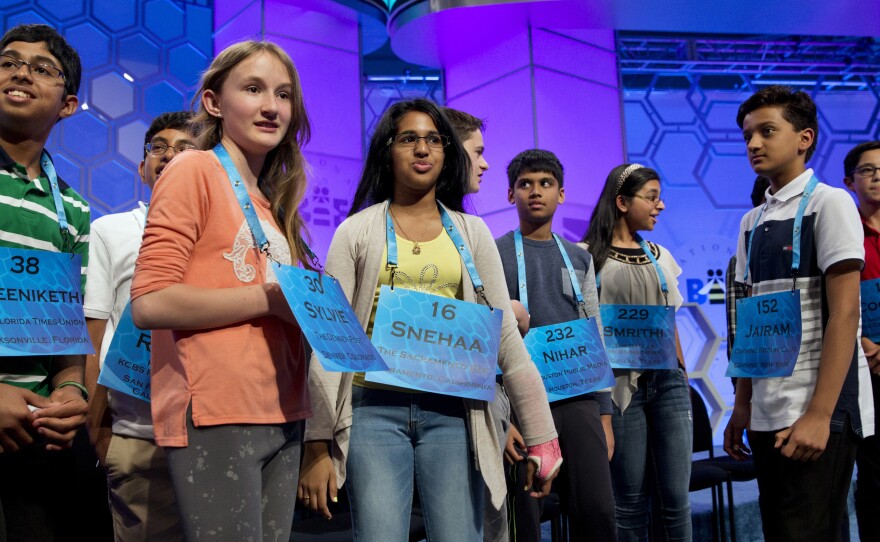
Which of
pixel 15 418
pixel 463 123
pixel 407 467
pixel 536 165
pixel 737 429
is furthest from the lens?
pixel 536 165

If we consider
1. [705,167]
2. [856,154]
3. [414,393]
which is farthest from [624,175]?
[705,167]

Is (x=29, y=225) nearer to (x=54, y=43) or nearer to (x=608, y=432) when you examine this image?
(x=54, y=43)

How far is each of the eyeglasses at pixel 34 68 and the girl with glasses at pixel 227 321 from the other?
1.81 ft

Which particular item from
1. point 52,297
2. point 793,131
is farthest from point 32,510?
point 793,131

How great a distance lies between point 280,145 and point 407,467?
73 cm

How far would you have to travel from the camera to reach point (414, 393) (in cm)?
166

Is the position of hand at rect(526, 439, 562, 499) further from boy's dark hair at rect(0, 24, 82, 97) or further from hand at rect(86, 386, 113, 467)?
boy's dark hair at rect(0, 24, 82, 97)

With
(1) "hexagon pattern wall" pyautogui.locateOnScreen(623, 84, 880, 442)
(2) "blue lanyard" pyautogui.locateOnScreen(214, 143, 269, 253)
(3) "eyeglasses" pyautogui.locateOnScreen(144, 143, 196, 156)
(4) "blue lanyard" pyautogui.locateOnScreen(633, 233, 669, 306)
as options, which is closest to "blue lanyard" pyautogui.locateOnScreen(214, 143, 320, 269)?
(2) "blue lanyard" pyautogui.locateOnScreen(214, 143, 269, 253)

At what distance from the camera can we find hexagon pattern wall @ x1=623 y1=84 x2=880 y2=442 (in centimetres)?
757

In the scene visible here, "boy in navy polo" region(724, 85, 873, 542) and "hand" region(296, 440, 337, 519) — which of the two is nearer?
"hand" region(296, 440, 337, 519)

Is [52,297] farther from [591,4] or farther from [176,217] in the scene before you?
[591,4]

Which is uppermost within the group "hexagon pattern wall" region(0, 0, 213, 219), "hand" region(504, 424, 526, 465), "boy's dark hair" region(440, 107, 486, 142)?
"hexagon pattern wall" region(0, 0, 213, 219)

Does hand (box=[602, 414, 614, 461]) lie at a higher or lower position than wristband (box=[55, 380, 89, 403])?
lower

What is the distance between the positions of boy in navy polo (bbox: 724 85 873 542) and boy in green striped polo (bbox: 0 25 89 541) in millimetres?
1703
